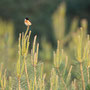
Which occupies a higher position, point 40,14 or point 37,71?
point 40,14

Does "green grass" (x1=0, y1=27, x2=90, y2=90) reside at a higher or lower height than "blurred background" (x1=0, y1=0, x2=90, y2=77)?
lower

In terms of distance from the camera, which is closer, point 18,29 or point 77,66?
point 77,66

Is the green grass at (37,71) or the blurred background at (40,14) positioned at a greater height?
the blurred background at (40,14)

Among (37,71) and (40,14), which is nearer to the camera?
(37,71)

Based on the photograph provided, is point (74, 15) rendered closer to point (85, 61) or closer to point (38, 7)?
Answer: point (38, 7)

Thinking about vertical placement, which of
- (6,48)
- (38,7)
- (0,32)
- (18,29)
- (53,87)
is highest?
(38,7)

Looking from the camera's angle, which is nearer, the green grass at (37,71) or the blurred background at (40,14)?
the green grass at (37,71)

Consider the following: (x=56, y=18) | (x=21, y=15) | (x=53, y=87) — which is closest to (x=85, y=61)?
(x=53, y=87)

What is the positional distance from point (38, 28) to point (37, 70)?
6823 mm

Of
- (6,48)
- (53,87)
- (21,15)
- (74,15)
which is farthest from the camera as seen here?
(21,15)

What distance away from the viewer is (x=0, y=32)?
2.44 m

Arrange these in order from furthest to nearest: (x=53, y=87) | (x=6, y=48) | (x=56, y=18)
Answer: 1. (x=56, y=18)
2. (x=6, y=48)
3. (x=53, y=87)

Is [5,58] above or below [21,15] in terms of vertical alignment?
below

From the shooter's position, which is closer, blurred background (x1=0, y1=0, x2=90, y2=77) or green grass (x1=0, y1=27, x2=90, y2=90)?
green grass (x1=0, y1=27, x2=90, y2=90)
